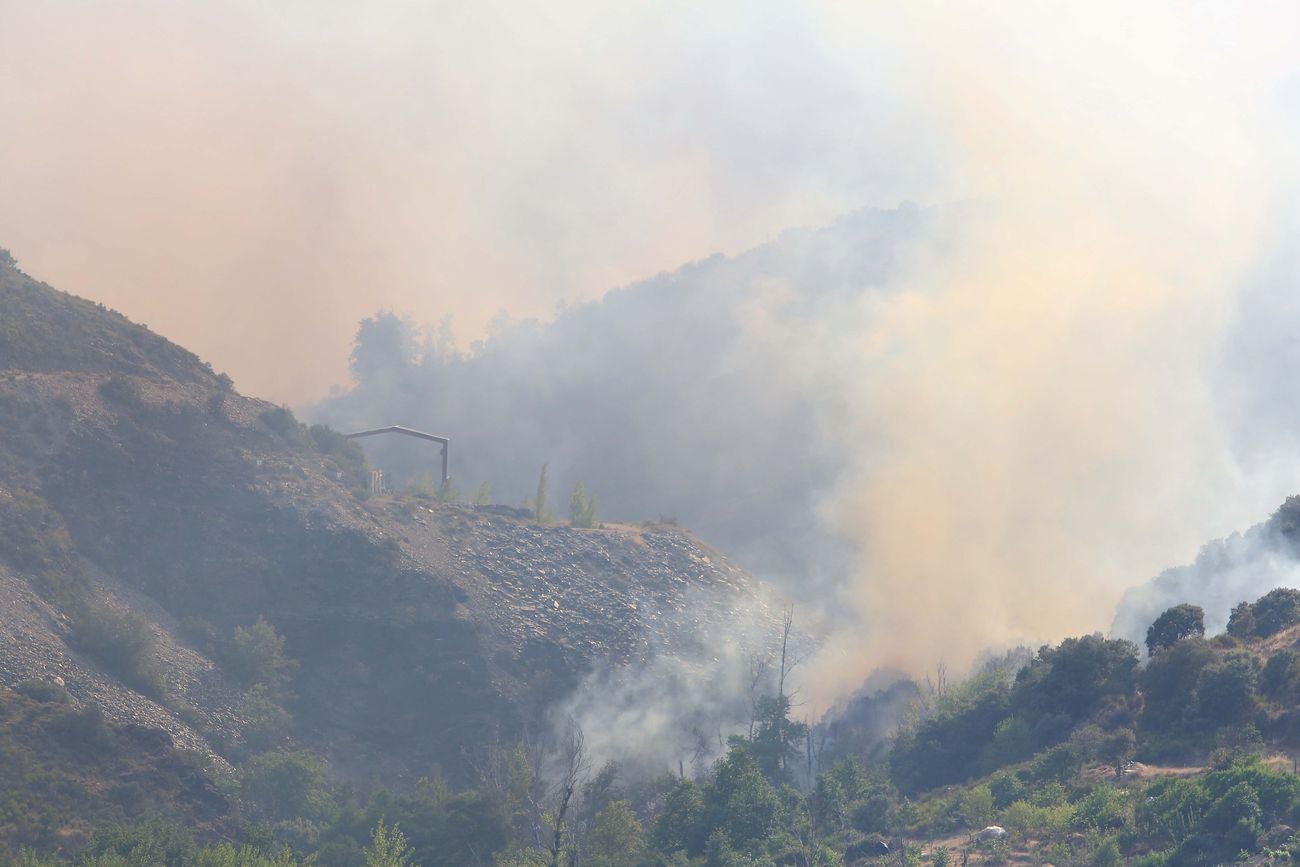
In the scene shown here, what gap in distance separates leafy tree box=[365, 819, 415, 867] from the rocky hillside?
17.8 metres

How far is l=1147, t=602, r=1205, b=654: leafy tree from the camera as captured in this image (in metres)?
98.9

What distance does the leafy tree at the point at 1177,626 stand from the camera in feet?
325

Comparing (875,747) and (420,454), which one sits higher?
(420,454)

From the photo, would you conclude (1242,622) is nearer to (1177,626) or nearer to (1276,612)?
(1276,612)

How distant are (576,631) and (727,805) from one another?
37885mm

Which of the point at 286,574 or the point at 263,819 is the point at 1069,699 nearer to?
the point at 263,819

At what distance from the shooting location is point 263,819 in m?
93.4

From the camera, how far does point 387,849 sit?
83.9 m

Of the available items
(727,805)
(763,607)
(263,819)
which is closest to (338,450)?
(763,607)

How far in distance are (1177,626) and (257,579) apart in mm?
64624

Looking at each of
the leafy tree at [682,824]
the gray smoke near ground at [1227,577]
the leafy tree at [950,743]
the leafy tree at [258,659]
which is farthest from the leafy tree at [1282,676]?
the leafy tree at [258,659]

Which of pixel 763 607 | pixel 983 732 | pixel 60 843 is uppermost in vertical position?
pixel 763 607

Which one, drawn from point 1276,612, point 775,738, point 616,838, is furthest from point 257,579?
point 1276,612

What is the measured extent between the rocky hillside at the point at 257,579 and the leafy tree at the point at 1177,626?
40.7 metres
